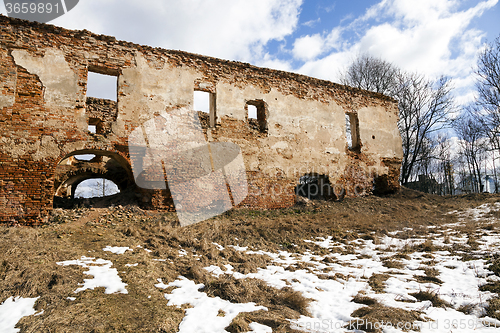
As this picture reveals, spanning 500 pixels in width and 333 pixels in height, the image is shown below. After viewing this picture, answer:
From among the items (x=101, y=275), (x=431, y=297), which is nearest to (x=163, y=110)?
(x=101, y=275)

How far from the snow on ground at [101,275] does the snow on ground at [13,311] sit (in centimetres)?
52

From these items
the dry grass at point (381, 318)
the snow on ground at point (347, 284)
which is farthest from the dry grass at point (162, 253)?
the snow on ground at point (347, 284)

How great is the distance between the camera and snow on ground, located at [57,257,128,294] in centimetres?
386

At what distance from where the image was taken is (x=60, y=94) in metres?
7.80

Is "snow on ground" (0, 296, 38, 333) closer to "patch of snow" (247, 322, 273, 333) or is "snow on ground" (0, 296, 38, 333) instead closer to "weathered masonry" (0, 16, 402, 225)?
"patch of snow" (247, 322, 273, 333)

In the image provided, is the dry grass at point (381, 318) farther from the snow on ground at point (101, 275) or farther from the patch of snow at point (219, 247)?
the patch of snow at point (219, 247)

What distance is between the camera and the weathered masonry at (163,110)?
732cm

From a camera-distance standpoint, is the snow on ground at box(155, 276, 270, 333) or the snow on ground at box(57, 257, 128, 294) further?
the snow on ground at box(57, 257, 128, 294)

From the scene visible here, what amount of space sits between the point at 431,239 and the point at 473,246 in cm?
97

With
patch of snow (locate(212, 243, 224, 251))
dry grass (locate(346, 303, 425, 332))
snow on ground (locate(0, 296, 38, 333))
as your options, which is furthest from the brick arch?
dry grass (locate(346, 303, 425, 332))

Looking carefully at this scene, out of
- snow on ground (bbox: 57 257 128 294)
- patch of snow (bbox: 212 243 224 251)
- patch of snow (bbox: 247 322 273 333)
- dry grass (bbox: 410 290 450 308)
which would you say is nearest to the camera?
patch of snow (bbox: 247 322 273 333)

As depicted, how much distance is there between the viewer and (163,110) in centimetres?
891

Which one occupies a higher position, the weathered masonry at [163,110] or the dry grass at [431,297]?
the weathered masonry at [163,110]

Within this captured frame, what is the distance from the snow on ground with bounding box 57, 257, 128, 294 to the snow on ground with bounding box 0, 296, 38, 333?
52 centimetres
